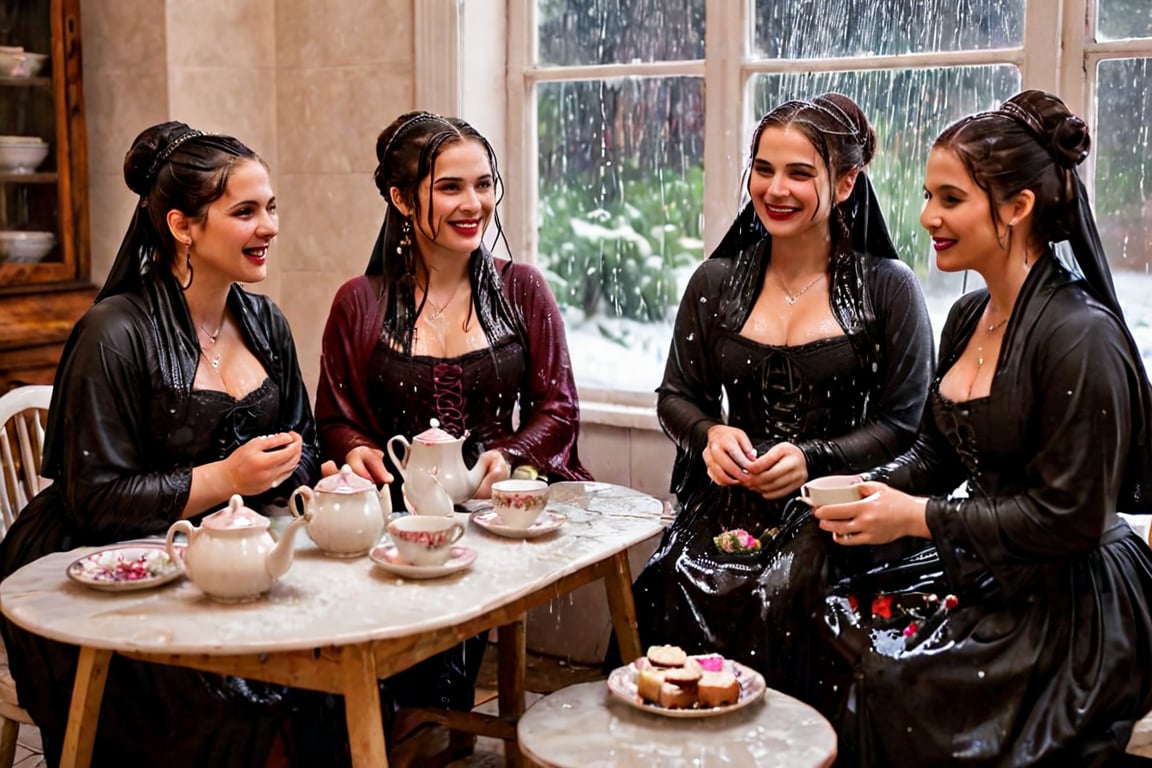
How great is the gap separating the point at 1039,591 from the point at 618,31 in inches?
84.7

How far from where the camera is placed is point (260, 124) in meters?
4.63

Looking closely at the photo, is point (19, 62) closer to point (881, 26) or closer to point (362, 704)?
point (881, 26)

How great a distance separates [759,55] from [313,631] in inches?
88.2

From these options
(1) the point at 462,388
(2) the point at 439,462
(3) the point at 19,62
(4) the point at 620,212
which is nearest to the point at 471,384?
(1) the point at 462,388

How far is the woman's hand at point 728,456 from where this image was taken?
313cm

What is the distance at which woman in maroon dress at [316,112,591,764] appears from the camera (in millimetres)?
3453

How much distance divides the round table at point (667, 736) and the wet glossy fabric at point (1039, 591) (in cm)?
28

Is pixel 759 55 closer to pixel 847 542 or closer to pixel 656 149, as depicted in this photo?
pixel 656 149

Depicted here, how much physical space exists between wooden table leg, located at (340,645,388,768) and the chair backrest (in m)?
1.26

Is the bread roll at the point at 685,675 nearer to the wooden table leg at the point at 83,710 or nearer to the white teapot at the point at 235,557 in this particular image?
the white teapot at the point at 235,557

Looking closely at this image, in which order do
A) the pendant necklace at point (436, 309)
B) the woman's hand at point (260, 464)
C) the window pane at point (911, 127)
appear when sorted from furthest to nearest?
the window pane at point (911, 127) → the pendant necklace at point (436, 309) → the woman's hand at point (260, 464)

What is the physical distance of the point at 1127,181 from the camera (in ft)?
11.2

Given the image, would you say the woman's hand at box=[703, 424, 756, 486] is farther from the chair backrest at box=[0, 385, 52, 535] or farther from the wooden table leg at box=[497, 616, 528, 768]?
the chair backrest at box=[0, 385, 52, 535]

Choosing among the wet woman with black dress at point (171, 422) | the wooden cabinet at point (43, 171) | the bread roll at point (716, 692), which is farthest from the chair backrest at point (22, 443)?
the bread roll at point (716, 692)
